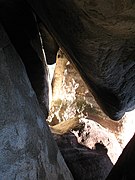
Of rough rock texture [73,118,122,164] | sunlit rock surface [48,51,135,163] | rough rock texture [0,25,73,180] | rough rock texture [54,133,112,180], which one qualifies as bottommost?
sunlit rock surface [48,51,135,163]

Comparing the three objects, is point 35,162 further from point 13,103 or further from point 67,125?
point 67,125

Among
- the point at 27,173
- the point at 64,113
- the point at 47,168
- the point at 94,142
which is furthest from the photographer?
the point at 64,113

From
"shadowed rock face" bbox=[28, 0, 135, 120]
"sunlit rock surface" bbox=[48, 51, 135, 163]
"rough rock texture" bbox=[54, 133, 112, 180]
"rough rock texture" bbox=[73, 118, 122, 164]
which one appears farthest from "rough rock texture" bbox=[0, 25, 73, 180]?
"sunlit rock surface" bbox=[48, 51, 135, 163]

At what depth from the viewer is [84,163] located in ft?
6.75

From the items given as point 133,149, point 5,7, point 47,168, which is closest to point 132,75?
point 133,149

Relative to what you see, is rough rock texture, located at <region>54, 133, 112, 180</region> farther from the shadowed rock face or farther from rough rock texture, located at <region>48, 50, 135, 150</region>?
rough rock texture, located at <region>48, 50, 135, 150</region>

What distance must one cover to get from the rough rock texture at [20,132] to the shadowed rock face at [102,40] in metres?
0.22

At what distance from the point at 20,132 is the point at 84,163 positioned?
83cm

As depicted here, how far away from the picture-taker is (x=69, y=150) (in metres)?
2.15

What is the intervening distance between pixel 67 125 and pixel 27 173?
153cm

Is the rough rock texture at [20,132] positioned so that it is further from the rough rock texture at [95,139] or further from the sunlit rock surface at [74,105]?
the sunlit rock surface at [74,105]

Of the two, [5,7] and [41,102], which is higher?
[5,7]

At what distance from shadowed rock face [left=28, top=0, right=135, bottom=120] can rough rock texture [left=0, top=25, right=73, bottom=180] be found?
8.7 inches

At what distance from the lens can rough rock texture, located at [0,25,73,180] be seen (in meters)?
1.25
